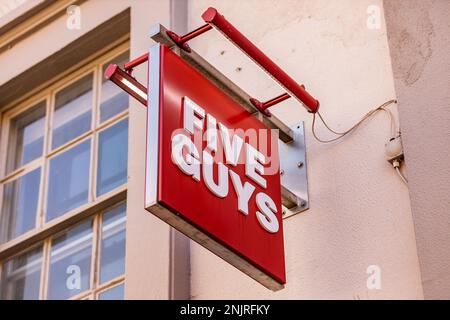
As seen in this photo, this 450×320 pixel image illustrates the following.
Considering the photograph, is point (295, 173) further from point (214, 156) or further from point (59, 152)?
point (59, 152)

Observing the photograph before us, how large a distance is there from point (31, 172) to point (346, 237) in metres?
2.75

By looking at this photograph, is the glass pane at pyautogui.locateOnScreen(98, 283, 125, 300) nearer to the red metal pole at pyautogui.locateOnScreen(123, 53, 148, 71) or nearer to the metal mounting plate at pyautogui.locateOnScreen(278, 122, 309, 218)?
the metal mounting plate at pyautogui.locateOnScreen(278, 122, 309, 218)

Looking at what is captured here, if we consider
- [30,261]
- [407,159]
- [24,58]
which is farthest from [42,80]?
[407,159]

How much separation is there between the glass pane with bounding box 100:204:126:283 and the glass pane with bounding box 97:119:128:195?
20 cm

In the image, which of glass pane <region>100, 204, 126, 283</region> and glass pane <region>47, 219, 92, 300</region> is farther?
glass pane <region>47, 219, 92, 300</region>

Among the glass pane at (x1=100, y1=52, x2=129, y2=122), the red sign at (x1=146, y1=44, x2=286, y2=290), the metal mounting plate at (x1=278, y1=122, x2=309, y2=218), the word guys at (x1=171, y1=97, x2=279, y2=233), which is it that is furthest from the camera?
the glass pane at (x1=100, y1=52, x2=129, y2=122)

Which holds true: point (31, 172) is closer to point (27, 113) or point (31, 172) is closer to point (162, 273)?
point (27, 113)

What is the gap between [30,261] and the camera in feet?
21.3

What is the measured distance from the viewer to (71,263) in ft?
20.3

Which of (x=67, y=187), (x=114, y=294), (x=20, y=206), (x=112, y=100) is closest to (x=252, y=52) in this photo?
(x=114, y=294)

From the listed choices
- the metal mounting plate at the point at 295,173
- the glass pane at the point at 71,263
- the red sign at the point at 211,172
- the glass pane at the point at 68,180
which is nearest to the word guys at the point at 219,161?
the red sign at the point at 211,172

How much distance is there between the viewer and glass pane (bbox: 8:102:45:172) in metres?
7.05

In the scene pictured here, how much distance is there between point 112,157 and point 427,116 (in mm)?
2413

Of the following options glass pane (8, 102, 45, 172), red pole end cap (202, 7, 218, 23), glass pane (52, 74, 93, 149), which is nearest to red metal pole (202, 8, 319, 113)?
red pole end cap (202, 7, 218, 23)
